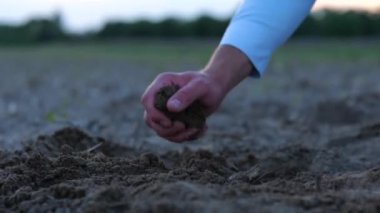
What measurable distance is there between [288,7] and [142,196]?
1.12 m

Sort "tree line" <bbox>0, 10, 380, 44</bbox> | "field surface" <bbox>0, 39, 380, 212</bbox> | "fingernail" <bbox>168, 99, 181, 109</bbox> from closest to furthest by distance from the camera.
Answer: "field surface" <bbox>0, 39, 380, 212</bbox> < "fingernail" <bbox>168, 99, 181, 109</bbox> < "tree line" <bbox>0, 10, 380, 44</bbox>

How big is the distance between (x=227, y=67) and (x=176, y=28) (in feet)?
122

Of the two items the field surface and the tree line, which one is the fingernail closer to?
the field surface

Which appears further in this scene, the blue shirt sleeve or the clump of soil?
the blue shirt sleeve

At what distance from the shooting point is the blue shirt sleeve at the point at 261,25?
2699mm

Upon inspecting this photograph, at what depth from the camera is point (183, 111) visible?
8.43ft

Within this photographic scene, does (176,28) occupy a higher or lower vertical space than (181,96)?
lower

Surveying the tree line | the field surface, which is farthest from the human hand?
the tree line

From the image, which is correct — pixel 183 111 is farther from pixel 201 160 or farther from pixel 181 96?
pixel 201 160

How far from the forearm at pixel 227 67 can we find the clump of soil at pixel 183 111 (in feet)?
0.36

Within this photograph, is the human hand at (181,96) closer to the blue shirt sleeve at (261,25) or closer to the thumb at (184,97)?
the thumb at (184,97)

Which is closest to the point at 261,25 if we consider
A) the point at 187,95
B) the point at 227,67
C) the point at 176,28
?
the point at 227,67

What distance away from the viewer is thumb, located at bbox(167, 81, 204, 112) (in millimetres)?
2469

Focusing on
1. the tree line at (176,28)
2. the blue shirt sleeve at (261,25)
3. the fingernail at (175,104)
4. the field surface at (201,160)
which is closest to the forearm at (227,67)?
the blue shirt sleeve at (261,25)
